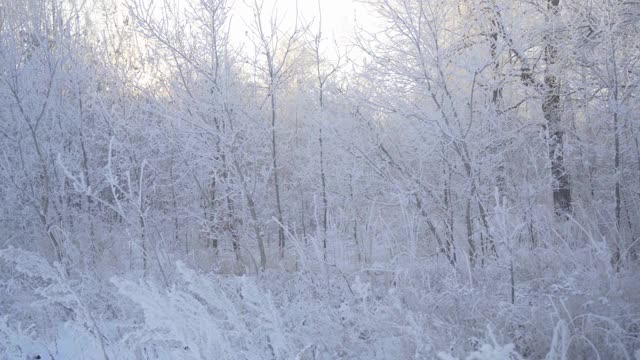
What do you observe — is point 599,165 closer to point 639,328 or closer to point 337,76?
point 337,76

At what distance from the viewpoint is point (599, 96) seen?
679 cm

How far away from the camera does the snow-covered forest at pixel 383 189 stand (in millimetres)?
3260

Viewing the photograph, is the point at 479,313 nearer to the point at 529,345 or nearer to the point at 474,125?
the point at 529,345

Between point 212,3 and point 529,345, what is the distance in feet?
20.7

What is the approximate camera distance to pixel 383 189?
23.6 ft

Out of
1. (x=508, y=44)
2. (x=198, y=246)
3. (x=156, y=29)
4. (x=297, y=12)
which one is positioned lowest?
(x=198, y=246)

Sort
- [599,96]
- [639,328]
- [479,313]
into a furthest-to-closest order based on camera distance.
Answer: [599,96], [479,313], [639,328]

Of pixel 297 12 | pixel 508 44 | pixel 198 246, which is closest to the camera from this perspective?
pixel 508 44

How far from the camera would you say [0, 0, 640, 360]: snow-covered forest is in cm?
326

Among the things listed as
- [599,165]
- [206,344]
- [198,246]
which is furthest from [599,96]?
[198,246]

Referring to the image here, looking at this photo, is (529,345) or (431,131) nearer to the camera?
(529,345)

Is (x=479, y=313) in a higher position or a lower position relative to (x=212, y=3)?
lower

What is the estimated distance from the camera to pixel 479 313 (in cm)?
338

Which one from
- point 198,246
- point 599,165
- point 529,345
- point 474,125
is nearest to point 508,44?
point 474,125
